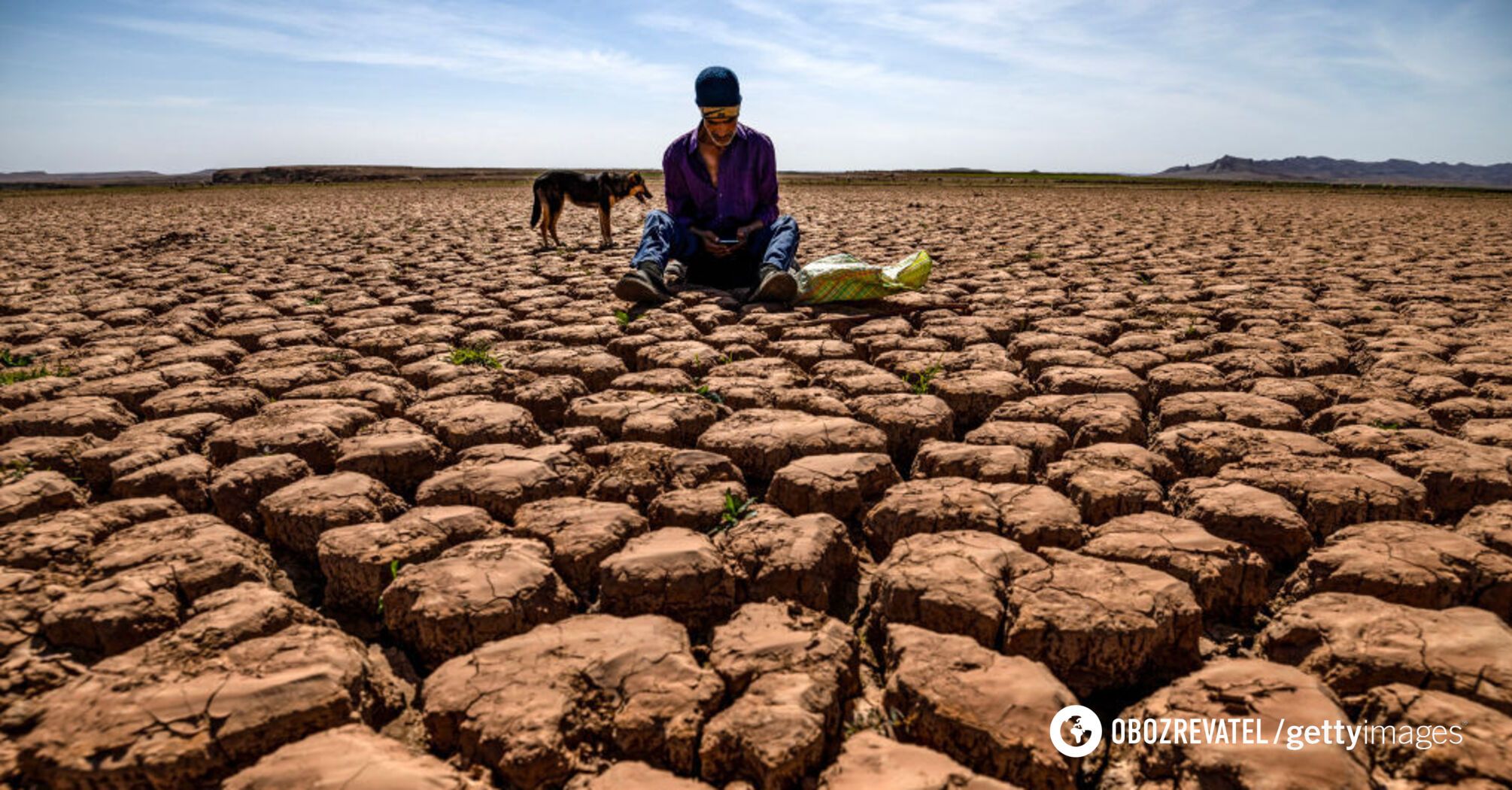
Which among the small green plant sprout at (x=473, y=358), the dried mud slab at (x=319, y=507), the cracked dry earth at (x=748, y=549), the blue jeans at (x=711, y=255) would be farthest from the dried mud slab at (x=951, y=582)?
the blue jeans at (x=711, y=255)

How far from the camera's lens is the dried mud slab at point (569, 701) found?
3.62 ft

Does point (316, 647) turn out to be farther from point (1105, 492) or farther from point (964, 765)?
point (1105, 492)

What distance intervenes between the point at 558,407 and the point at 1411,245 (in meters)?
7.06

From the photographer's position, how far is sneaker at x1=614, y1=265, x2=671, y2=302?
3.74 m

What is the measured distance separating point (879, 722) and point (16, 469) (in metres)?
2.14

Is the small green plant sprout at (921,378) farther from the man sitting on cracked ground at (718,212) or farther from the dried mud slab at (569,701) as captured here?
the dried mud slab at (569,701)

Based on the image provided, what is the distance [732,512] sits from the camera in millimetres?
1756

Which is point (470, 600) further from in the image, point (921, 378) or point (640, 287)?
point (640, 287)

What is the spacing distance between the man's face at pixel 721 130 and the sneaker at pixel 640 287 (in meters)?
0.76

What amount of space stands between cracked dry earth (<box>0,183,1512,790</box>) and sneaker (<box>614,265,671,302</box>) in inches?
12.3

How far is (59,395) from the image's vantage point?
2479 mm

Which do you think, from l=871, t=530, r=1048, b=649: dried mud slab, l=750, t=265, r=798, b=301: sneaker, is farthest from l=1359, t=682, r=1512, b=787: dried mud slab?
l=750, t=265, r=798, b=301: sneaker

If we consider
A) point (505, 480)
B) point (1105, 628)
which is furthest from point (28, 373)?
point (1105, 628)

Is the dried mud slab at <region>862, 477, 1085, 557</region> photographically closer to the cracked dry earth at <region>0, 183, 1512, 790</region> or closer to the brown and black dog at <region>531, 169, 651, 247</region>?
the cracked dry earth at <region>0, 183, 1512, 790</region>
